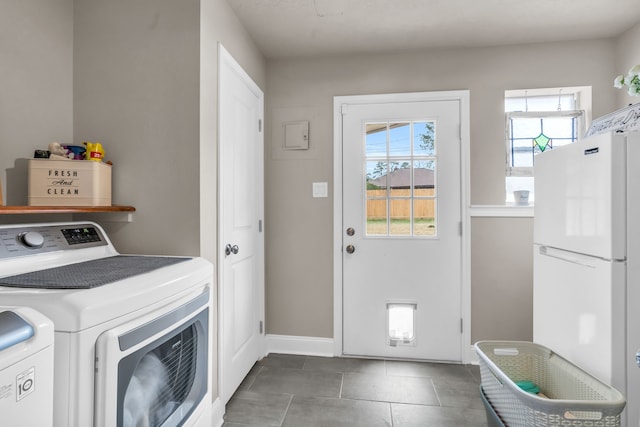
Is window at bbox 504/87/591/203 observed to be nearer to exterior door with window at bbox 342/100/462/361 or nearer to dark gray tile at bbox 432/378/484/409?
exterior door with window at bbox 342/100/462/361

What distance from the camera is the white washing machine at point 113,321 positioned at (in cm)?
83

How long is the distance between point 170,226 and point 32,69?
0.95 meters

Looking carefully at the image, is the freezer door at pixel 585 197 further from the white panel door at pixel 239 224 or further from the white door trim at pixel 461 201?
the white panel door at pixel 239 224

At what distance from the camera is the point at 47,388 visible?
0.69 m

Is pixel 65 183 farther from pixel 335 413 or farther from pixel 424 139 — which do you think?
pixel 424 139

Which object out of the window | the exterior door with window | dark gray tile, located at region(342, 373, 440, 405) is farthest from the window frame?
dark gray tile, located at region(342, 373, 440, 405)

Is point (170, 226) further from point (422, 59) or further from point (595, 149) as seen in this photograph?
point (422, 59)

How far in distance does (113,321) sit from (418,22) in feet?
7.80

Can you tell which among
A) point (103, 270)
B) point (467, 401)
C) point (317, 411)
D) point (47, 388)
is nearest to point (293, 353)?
point (317, 411)

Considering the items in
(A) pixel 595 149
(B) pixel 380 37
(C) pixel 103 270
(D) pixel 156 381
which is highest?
(B) pixel 380 37

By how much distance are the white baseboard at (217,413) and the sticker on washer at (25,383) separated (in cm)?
132

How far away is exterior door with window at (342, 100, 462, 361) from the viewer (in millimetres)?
2561

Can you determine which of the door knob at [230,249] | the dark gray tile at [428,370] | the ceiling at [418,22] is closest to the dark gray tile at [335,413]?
the dark gray tile at [428,370]

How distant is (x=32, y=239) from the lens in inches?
49.4
